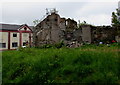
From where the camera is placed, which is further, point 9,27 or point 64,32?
point 9,27

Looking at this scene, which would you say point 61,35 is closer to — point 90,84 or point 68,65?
point 68,65

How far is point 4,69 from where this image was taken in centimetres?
648

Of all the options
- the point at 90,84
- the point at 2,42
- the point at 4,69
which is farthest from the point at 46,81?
the point at 2,42

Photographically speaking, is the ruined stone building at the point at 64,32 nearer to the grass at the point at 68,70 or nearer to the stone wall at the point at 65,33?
the stone wall at the point at 65,33

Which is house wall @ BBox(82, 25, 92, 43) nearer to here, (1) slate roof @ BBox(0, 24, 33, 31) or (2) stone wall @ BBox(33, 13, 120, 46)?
(2) stone wall @ BBox(33, 13, 120, 46)

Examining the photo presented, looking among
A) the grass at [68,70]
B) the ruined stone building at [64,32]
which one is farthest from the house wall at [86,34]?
the grass at [68,70]

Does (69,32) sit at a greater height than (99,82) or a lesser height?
greater

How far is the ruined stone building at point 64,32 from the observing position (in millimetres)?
15492

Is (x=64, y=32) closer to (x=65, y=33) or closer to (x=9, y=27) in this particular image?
(x=65, y=33)

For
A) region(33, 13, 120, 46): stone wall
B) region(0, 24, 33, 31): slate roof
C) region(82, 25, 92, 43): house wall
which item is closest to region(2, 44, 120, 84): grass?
region(33, 13, 120, 46): stone wall

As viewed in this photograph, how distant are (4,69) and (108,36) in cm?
1199

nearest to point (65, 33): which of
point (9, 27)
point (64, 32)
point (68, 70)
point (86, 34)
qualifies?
point (64, 32)

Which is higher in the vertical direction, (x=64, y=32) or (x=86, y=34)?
(x=64, y=32)

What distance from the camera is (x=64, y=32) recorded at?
55.1 ft
